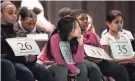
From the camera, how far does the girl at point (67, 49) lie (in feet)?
9.16

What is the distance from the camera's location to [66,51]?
2863 mm

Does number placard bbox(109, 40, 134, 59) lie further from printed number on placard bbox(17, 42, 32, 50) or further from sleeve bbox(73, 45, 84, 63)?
printed number on placard bbox(17, 42, 32, 50)

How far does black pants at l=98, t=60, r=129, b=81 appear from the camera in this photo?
310 centimetres

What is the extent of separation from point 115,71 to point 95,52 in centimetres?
25

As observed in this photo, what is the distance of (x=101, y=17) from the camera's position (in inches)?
208

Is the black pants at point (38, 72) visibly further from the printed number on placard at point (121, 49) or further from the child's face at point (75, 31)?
the printed number on placard at point (121, 49)

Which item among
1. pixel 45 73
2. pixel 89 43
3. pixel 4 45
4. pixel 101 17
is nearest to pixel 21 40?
pixel 4 45

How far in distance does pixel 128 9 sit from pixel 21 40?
9.25 feet

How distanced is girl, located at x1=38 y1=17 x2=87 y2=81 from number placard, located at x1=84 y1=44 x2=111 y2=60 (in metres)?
0.09

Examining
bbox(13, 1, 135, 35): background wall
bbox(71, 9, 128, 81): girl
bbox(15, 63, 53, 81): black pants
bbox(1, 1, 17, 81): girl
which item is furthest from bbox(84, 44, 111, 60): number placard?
bbox(13, 1, 135, 35): background wall

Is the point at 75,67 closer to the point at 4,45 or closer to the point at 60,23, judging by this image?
the point at 60,23

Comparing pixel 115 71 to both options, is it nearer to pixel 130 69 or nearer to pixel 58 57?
pixel 130 69

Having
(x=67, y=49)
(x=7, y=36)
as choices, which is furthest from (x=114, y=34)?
(x=7, y=36)

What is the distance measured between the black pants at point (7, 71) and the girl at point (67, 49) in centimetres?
38
